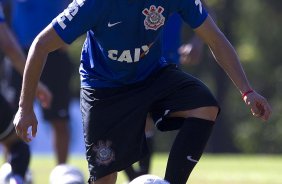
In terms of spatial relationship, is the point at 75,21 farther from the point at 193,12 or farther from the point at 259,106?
the point at 259,106

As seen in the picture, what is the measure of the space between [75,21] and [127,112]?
2.31ft

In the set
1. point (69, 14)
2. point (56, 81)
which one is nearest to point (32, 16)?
point (56, 81)

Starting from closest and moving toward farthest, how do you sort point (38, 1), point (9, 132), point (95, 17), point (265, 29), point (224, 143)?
point (95, 17), point (9, 132), point (38, 1), point (224, 143), point (265, 29)

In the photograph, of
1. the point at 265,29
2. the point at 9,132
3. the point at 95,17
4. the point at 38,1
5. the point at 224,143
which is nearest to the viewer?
the point at 95,17

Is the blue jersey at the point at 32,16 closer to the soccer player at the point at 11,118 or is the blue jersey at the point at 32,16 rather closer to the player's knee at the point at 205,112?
the soccer player at the point at 11,118

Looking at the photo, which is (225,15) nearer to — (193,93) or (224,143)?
(224,143)

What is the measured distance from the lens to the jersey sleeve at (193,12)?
19.9 ft

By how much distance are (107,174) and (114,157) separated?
121mm

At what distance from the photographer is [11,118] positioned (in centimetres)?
720

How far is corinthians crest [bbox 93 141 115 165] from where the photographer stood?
629 cm

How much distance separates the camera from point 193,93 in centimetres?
607

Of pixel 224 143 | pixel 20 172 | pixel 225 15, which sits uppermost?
pixel 20 172

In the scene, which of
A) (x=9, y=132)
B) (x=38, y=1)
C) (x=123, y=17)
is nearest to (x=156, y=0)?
(x=123, y=17)

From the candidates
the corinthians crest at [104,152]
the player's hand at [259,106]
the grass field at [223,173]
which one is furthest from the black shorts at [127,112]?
the grass field at [223,173]
